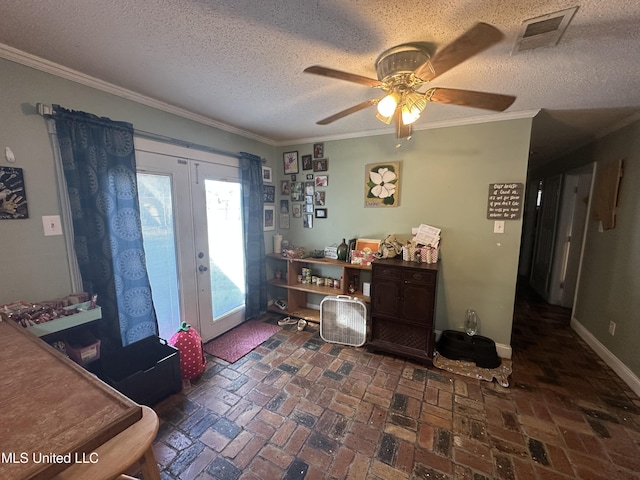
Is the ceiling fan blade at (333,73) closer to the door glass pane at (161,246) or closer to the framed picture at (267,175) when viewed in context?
the door glass pane at (161,246)

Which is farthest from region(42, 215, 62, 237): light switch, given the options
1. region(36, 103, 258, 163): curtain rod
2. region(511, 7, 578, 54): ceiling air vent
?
region(511, 7, 578, 54): ceiling air vent

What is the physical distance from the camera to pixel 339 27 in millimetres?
1238

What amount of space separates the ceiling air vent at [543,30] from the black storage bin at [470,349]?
7.68 ft

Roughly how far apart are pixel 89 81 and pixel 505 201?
3.57m

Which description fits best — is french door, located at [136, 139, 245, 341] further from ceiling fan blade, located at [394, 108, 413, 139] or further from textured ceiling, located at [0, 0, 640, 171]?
ceiling fan blade, located at [394, 108, 413, 139]

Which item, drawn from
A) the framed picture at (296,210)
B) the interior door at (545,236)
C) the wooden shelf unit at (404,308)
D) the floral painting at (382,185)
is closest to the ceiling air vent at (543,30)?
the floral painting at (382,185)

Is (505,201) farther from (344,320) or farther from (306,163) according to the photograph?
(306,163)

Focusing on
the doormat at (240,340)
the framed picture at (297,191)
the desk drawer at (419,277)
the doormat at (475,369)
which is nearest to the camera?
the doormat at (475,369)

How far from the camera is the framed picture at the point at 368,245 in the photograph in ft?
9.74

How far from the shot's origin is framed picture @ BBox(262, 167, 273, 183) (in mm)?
3365

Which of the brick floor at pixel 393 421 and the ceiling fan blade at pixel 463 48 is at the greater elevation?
the ceiling fan blade at pixel 463 48

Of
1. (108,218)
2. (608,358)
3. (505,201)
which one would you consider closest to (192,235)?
(108,218)

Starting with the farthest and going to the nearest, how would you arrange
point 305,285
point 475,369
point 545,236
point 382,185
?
point 545,236 < point 305,285 < point 382,185 < point 475,369

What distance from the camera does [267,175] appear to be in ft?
11.3
